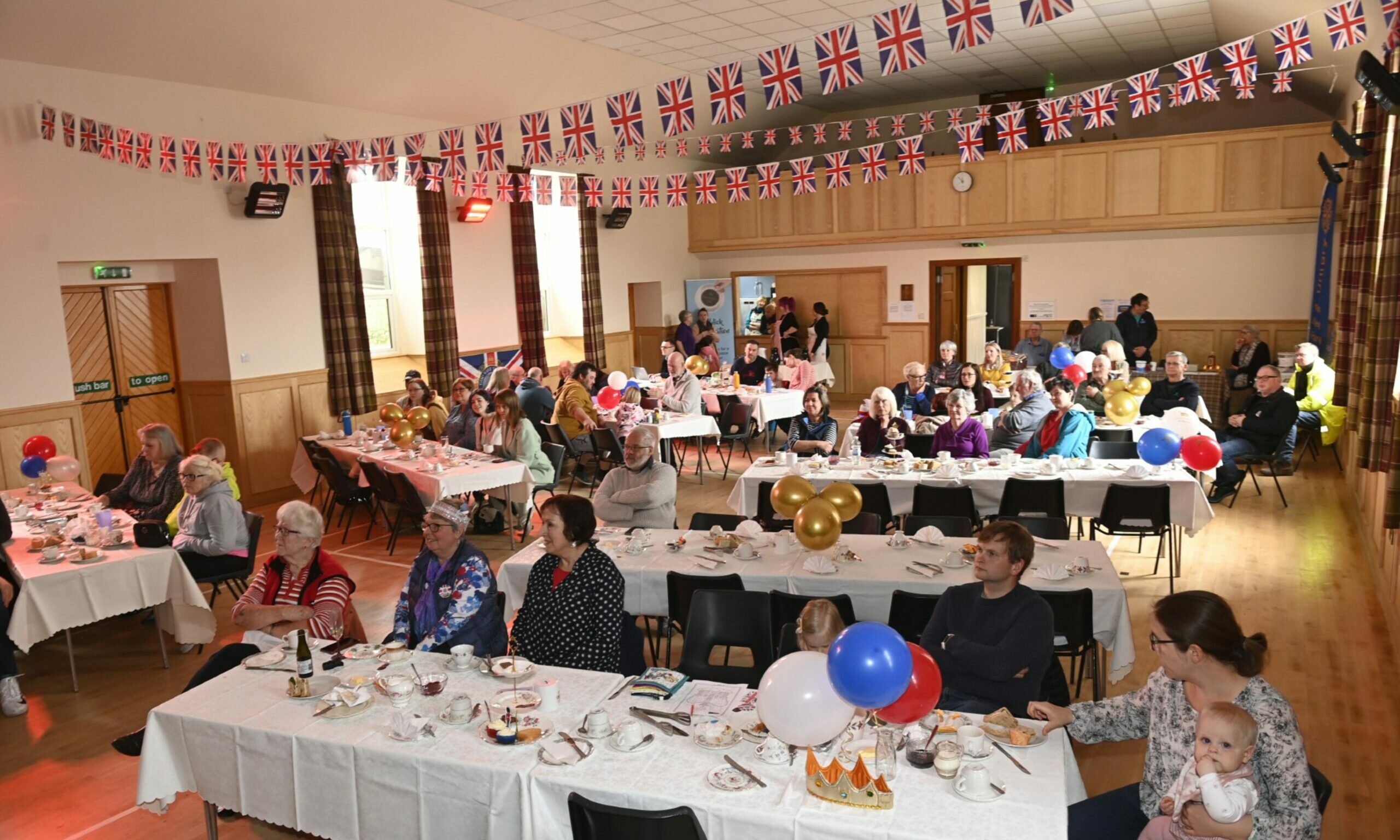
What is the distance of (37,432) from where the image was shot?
8.48m

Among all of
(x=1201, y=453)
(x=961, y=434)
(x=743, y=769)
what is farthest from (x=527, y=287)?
(x=743, y=769)

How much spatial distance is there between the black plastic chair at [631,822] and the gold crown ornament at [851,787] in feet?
1.17

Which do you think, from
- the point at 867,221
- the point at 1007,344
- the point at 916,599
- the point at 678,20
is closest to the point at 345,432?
the point at 678,20

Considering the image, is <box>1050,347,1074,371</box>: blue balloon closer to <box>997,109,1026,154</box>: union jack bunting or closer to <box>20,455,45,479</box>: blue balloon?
<box>997,109,1026,154</box>: union jack bunting

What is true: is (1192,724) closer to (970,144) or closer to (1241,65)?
(1241,65)

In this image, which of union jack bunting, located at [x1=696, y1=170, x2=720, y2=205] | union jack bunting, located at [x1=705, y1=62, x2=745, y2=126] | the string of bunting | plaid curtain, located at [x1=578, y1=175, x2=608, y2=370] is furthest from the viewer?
plaid curtain, located at [x1=578, y1=175, x2=608, y2=370]

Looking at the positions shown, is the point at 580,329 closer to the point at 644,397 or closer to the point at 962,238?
the point at 644,397

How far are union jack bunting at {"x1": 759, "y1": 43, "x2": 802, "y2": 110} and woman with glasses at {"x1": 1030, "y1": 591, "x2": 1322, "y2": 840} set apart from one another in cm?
375

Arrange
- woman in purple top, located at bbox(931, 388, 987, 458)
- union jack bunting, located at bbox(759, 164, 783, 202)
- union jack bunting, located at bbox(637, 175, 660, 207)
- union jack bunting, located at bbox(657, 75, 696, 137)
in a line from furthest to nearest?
union jack bunting, located at bbox(637, 175, 660, 207) < union jack bunting, located at bbox(759, 164, 783, 202) < woman in purple top, located at bbox(931, 388, 987, 458) < union jack bunting, located at bbox(657, 75, 696, 137)

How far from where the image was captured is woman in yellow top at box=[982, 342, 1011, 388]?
10.8 meters

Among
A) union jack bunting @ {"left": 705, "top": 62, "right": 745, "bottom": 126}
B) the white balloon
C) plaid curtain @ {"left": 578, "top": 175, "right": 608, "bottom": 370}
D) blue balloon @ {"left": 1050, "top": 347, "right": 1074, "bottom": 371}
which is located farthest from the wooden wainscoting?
blue balloon @ {"left": 1050, "top": 347, "right": 1074, "bottom": 371}

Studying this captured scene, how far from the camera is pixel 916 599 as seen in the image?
433cm

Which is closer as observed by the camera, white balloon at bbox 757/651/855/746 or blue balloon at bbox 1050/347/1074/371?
white balloon at bbox 757/651/855/746

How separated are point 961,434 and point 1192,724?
15.9 ft
